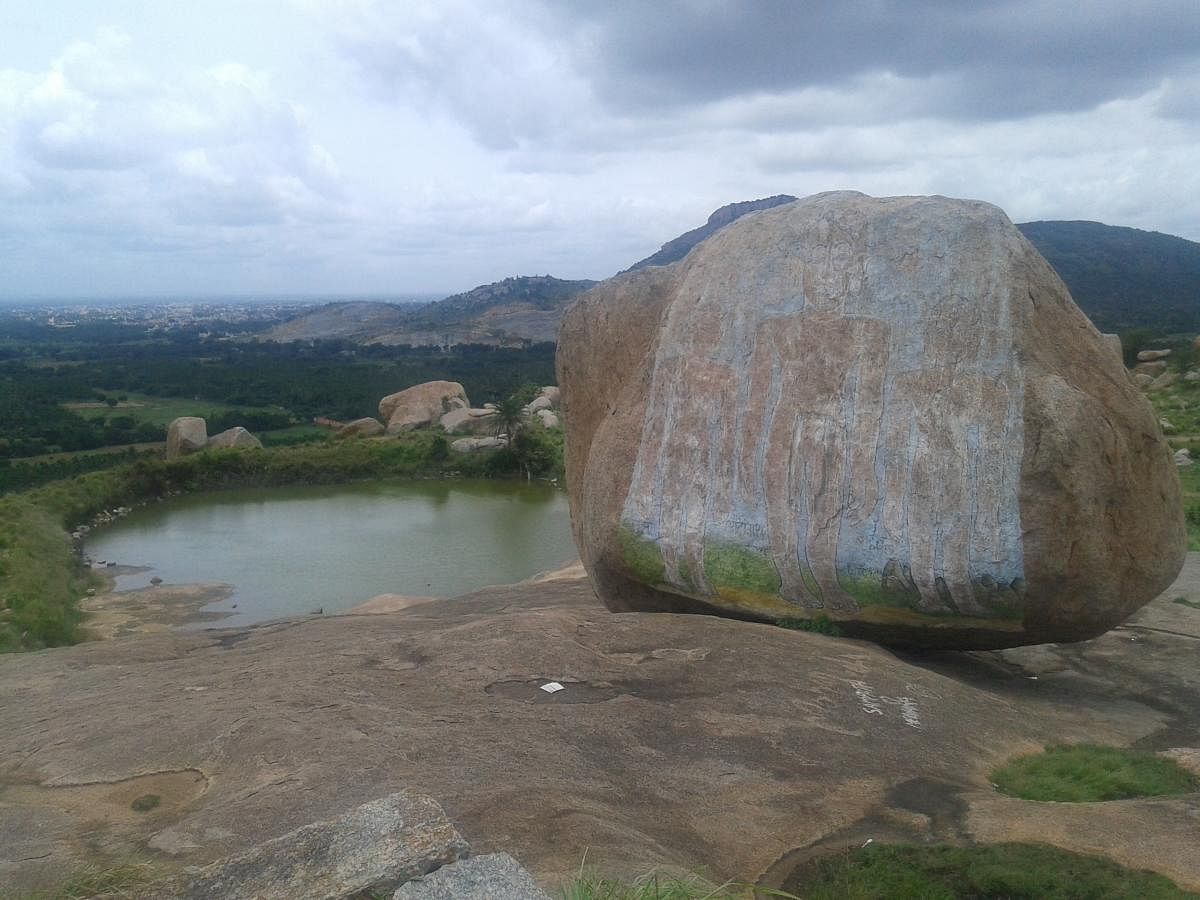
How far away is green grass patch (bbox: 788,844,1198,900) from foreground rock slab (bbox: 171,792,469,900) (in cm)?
175

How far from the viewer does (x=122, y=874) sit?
11.6 feet

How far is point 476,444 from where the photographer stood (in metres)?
32.8

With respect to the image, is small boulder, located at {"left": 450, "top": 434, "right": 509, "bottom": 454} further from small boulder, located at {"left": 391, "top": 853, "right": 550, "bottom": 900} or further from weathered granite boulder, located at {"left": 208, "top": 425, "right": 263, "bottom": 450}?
small boulder, located at {"left": 391, "top": 853, "right": 550, "bottom": 900}

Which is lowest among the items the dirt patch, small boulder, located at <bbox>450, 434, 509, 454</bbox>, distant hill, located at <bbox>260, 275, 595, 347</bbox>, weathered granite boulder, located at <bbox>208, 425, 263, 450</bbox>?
the dirt patch

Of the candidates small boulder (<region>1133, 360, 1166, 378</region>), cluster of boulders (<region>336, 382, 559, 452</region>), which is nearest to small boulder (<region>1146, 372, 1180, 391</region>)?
small boulder (<region>1133, 360, 1166, 378</region>)

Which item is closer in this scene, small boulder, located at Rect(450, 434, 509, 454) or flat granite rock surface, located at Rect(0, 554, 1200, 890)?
flat granite rock surface, located at Rect(0, 554, 1200, 890)

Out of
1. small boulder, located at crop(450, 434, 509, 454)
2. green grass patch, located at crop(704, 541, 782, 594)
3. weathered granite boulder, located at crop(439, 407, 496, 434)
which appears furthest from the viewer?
weathered granite boulder, located at crop(439, 407, 496, 434)

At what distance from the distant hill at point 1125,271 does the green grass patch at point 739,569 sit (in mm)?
49627

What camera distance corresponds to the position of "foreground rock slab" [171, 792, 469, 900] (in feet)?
10.4

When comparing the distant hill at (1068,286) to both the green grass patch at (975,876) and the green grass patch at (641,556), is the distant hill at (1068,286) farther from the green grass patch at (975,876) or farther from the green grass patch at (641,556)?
the green grass patch at (975,876)

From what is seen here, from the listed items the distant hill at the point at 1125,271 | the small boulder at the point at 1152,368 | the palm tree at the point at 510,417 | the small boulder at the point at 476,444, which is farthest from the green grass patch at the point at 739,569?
the distant hill at the point at 1125,271

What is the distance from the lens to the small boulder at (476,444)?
32.4 m

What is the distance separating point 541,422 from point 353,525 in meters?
11.5

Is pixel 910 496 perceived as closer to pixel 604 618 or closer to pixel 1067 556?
pixel 1067 556
